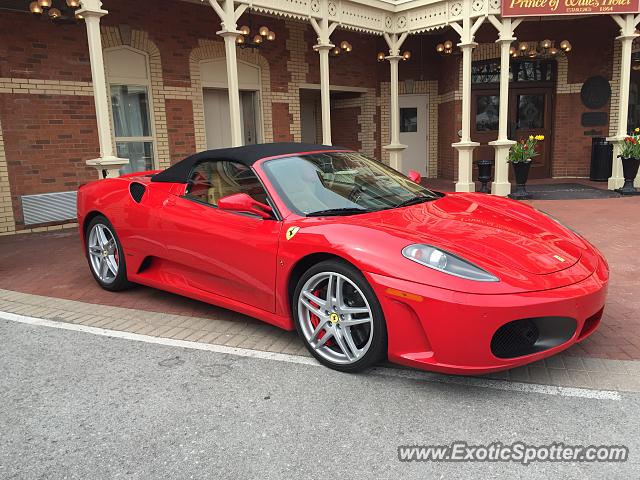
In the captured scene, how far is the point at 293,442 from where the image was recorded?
2637 mm

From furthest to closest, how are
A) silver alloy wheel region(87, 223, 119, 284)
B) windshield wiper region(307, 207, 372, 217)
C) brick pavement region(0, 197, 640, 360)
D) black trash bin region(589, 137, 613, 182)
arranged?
black trash bin region(589, 137, 613, 182), silver alloy wheel region(87, 223, 119, 284), brick pavement region(0, 197, 640, 360), windshield wiper region(307, 207, 372, 217)

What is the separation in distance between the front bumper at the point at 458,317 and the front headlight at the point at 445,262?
130 mm

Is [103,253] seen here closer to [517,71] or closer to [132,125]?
[132,125]

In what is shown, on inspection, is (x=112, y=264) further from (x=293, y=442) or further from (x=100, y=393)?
(x=293, y=442)

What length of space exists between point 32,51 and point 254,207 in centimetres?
699

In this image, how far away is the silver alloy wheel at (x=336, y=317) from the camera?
3235mm

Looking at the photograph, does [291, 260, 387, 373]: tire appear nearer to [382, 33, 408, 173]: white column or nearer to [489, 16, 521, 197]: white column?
[489, 16, 521, 197]: white column

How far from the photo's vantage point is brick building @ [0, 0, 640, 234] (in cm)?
881

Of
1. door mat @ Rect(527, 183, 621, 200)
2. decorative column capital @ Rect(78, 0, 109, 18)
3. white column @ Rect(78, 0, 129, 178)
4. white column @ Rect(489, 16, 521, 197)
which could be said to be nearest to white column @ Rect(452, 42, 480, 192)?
white column @ Rect(489, 16, 521, 197)

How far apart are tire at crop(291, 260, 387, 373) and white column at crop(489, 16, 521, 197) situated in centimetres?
883

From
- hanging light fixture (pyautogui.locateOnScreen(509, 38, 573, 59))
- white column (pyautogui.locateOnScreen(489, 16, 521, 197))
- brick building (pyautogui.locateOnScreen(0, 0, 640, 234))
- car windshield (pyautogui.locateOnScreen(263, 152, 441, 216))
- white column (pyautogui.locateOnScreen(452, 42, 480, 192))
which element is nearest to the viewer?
car windshield (pyautogui.locateOnScreen(263, 152, 441, 216))

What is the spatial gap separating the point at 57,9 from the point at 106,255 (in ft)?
17.6

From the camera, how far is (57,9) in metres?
8.53

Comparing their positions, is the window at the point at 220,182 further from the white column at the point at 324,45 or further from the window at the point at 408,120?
the window at the point at 408,120
